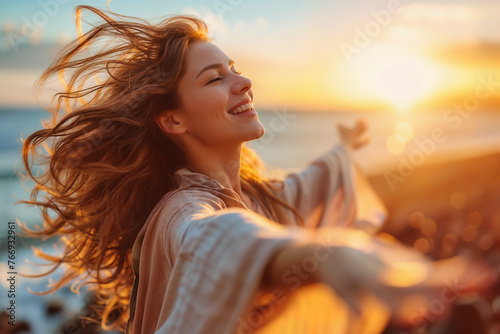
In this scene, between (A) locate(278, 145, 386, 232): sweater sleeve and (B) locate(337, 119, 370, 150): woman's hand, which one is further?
(B) locate(337, 119, 370, 150): woman's hand

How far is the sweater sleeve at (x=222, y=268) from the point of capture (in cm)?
102

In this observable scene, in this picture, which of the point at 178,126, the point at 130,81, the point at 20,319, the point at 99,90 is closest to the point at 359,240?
the point at 178,126

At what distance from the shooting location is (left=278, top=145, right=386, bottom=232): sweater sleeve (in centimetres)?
253

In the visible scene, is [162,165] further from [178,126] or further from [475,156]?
[475,156]

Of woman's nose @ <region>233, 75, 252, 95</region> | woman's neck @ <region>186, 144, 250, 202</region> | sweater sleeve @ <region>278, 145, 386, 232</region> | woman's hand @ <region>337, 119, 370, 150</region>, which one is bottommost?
sweater sleeve @ <region>278, 145, 386, 232</region>

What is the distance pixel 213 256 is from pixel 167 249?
45 cm

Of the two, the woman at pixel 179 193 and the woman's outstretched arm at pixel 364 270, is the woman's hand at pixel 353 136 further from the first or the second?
the woman's outstretched arm at pixel 364 270

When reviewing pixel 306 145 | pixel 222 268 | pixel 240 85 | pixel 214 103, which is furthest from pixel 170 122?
pixel 306 145

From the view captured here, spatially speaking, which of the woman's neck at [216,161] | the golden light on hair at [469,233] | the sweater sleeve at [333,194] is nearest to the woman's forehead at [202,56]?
the woman's neck at [216,161]

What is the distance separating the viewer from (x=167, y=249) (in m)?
1.55

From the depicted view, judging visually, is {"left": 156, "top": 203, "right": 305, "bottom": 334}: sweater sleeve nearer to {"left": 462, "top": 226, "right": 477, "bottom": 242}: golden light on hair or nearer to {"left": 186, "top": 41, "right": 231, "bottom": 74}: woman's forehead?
{"left": 186, "top": 41, "right": 231, "bottom": 74}: woman's forehead

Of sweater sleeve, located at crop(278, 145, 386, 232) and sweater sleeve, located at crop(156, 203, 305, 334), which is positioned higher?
sweater sleeve, located at crop(156, 203, 305, 334)

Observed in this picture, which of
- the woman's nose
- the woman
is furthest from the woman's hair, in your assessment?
the woman's nose

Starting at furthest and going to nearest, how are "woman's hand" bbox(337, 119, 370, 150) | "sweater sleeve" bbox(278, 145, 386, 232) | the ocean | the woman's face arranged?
1. the ocean
2. "woman's hand" bbox(337, 119, 370, 150)
3. "sweater sleeve" bbox(278, 145, 386, 232)
4. the woman's face
